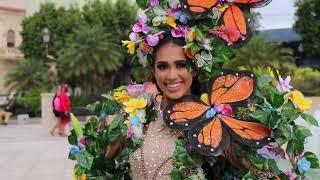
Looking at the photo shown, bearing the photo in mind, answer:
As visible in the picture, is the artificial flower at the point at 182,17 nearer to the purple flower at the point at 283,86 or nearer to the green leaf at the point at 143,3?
the green leaf at the point at 143,3

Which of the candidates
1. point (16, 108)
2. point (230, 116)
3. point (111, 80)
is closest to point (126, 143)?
point (230, 116)

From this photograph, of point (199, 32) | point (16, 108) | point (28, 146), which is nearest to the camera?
point (199, 32)

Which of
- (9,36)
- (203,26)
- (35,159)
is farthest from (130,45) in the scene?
(9,36)

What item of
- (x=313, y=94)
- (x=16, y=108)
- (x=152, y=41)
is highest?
(x=152, y=41)

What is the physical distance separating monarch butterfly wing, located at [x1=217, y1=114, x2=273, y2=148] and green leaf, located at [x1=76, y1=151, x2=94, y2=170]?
61cm

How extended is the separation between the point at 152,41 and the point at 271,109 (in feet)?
1.69

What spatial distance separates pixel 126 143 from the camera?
92.0 inches

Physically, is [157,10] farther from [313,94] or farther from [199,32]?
[313,94]

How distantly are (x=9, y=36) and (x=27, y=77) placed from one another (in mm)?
14531

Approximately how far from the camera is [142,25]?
7.54 ft

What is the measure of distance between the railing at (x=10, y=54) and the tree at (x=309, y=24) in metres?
21.1

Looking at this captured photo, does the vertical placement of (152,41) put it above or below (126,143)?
above

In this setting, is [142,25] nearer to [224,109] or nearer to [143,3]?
[143,3]

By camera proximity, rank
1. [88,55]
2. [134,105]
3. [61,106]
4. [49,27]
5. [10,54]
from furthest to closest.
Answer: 1. [10,54]
2. [49,27]
3. [88,55]
4. [61,106]
5. [134,105]
